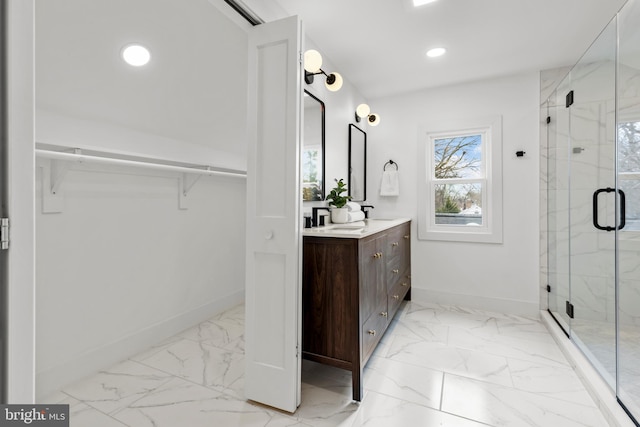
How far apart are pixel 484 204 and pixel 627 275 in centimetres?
153

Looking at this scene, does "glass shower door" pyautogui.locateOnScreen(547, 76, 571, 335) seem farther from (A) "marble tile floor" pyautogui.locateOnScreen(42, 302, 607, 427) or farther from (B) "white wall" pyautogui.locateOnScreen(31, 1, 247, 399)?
(B) "white wall" pyautogui.locateOnScreen(31, 1, 247, 399)

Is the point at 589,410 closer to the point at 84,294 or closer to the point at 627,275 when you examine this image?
the point at 627,275

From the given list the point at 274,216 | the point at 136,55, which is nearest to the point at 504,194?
the point at 274,216

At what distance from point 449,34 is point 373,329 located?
7.42ft

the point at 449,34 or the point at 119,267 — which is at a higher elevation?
the point at 449,34

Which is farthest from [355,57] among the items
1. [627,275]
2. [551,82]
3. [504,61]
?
[627,275]

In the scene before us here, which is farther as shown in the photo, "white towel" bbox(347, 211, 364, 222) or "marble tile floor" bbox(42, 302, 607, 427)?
"white towel" bbox(347, 211, 364, 222)

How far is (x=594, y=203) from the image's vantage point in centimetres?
208

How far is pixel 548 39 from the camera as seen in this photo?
2.41 meters

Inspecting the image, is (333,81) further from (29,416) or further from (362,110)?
(29,416)

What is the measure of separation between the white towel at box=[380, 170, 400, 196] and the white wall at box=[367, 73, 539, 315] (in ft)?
0.28

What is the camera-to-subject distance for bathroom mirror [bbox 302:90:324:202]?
7.81 feet

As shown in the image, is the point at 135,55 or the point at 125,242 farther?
the point at 125,242

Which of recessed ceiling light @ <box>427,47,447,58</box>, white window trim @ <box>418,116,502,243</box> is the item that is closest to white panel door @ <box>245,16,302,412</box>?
recessed ceiling light @ <box>427,47,447,58</box>
